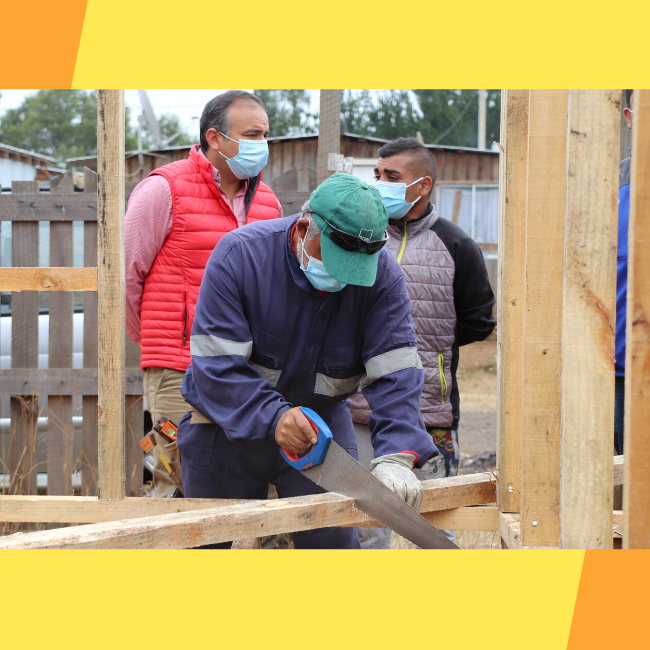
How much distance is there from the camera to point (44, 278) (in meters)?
2.48

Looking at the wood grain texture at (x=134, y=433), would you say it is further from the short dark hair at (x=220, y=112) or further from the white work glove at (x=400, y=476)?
the white work glove at (x=400, y=476)

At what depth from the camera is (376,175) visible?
12.6 feet

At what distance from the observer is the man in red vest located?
3.29 metres

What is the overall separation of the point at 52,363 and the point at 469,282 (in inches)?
112

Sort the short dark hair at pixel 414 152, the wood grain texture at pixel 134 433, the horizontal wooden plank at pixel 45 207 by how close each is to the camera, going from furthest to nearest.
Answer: the wood grain texture at pixel 134 433 → the horizontal wooden plank at pixel 45 207 → the short dark hair at pixel 414 152

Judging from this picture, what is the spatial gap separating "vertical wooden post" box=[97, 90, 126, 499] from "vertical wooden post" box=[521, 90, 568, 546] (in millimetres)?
1340

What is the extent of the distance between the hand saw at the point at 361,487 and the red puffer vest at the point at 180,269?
3.75 feet

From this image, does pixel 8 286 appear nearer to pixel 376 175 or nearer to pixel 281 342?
pixel 281 342

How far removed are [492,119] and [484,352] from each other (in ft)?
97.0

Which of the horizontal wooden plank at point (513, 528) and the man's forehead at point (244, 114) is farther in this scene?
the man's forehead at point (244, 114)

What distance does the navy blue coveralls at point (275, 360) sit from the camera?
7.86 ft

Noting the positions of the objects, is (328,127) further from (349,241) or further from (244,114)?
(349,241)

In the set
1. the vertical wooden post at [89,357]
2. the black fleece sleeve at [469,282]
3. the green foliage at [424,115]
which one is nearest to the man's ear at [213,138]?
the black fleece sleeve at [469,282]

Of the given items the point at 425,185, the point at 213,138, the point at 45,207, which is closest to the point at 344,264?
the point at 213,138
